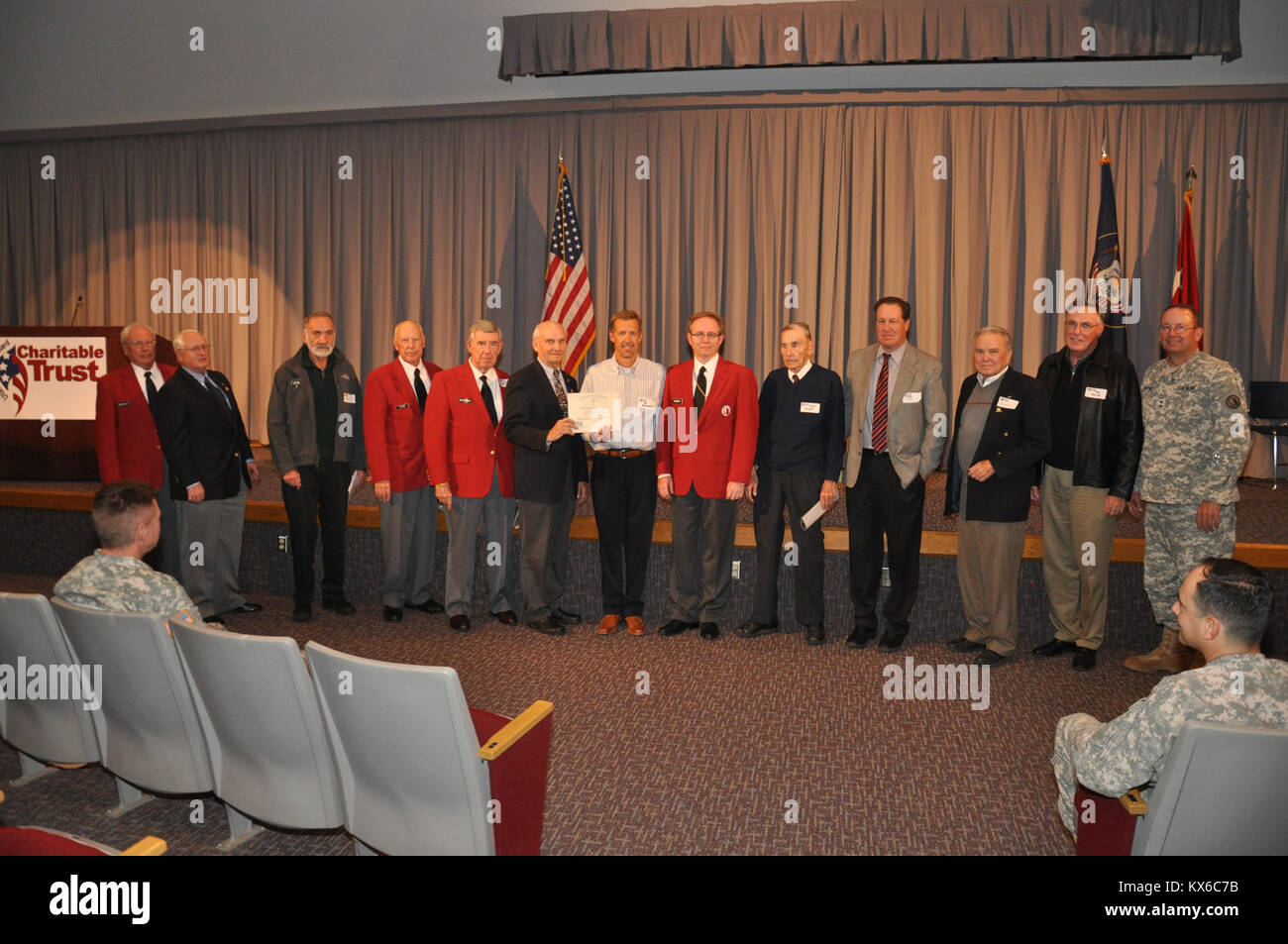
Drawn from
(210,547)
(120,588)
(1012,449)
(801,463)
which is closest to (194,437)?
(210,547)

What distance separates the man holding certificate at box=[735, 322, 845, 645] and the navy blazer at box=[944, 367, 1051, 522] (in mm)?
741

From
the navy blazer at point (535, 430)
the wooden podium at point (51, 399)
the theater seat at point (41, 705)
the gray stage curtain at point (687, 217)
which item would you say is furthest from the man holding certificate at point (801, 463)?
the wooden podium at point (51, 399)

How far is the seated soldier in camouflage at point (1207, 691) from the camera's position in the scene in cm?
201

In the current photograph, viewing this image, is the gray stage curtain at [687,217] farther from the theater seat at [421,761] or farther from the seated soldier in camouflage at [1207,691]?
the theater seat at [421,761]

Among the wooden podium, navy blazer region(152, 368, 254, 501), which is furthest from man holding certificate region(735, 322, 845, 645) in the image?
the wooden podium

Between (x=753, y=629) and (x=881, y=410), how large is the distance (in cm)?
140

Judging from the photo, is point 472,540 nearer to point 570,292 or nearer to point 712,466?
point 712,466

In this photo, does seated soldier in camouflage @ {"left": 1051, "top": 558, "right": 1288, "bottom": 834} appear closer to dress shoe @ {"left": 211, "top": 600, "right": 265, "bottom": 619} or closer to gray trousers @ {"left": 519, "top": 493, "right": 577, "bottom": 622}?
gray trousers @ {"left": 519, "top": 493, "right": 577, "bottom": 622}

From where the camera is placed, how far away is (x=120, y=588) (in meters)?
2.86

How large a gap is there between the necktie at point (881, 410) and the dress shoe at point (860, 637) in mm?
982
